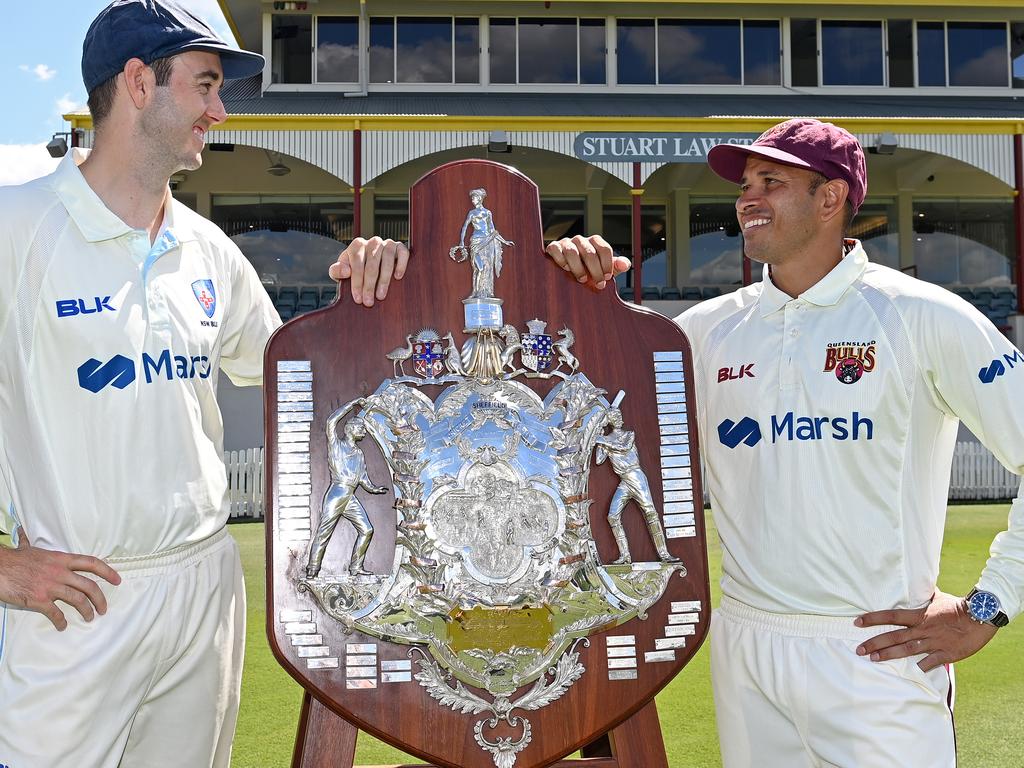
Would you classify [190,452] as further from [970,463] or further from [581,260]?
[970,463]

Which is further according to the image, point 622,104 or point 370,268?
point 622,104

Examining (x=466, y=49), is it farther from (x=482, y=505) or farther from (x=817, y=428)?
(x=482, y=505)

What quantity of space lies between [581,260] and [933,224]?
1900 centimetres

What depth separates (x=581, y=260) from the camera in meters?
2.10

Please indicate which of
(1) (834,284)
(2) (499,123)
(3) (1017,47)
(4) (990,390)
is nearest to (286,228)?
(2) (499,123)

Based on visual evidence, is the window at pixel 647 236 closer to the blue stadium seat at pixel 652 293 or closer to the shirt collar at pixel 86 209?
the blue stadium seat at pixel 652 293

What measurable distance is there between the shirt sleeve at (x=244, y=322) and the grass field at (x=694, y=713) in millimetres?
1690

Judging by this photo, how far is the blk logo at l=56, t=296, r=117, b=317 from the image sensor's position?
2090mm

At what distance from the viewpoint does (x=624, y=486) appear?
6.64 feet

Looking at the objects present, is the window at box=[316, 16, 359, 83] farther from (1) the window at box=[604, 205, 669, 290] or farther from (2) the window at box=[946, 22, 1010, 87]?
(2) the window at box=[946, 22, 1010, 87]

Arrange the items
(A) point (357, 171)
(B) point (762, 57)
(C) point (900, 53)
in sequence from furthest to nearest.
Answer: (C) point (900, 53), (B) point (762, 57), (A) point (357, 171)

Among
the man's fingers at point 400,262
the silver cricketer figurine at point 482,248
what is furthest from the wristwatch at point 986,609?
the man's fingers at point 400,262

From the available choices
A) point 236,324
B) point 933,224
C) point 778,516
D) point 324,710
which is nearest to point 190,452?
point 236,324

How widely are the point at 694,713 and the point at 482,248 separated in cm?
294
